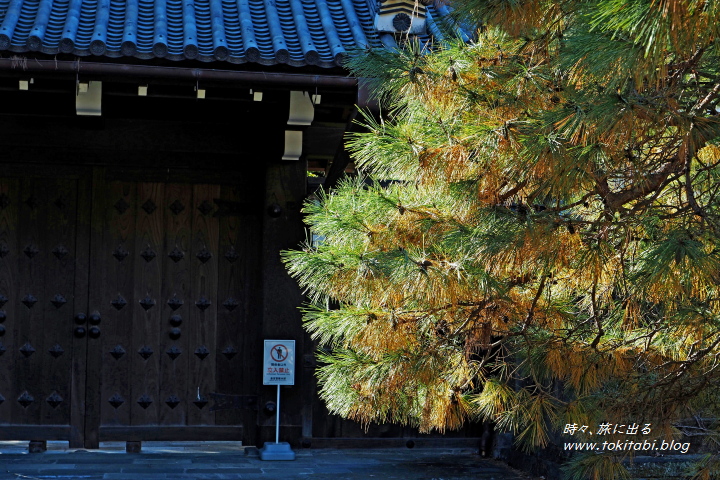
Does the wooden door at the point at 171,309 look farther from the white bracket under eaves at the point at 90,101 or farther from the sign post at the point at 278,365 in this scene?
the white bracket under eaves at the point at 90,101

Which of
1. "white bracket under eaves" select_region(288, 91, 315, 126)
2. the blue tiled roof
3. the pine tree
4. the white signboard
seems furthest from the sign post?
the pine tree

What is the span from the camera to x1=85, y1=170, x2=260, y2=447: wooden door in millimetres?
6039

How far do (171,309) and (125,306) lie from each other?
13.6 inches

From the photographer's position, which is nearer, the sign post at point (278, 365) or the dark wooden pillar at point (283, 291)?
the sign post at point (278, 365)

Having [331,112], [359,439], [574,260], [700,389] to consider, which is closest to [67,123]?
[331,112]

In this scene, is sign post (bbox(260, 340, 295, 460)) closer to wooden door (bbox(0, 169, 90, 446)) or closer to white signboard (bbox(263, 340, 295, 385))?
white signboard (bbox(263, 340, 295, 385))

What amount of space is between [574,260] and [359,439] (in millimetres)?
3834

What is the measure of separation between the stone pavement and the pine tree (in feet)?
6.37

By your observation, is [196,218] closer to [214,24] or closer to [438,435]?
[214,24]

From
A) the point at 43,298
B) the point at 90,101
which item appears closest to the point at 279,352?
the point at 43,298

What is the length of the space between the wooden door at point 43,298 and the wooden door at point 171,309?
0.38 feet

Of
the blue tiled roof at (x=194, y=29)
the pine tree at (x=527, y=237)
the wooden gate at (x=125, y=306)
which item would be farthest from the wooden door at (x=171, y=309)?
the pine tree at (x=527, y=237)

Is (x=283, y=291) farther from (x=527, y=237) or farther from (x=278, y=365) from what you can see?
(x=527, y=237)

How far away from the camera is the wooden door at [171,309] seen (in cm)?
604
